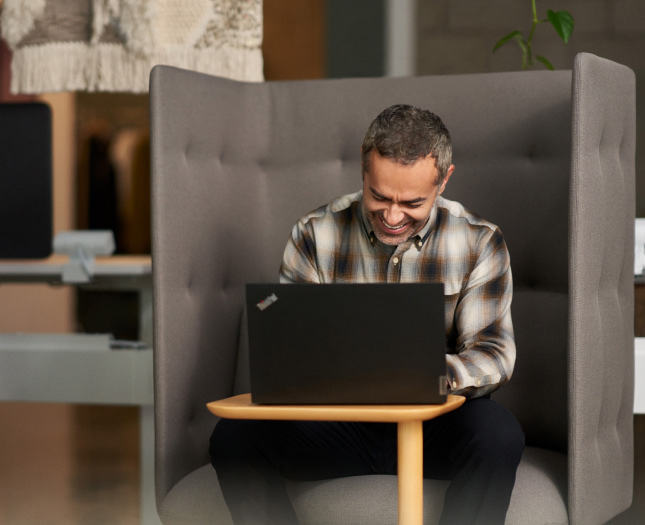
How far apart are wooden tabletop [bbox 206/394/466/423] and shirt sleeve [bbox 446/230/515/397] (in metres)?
0.25

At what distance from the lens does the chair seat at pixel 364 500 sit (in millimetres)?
1413

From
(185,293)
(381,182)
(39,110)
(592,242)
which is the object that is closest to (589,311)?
(592,242)

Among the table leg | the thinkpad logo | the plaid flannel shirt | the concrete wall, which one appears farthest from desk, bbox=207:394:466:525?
the concrete wall

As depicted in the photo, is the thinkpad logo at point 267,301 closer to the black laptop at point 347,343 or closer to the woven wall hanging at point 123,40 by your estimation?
the black laptop at point 347,343

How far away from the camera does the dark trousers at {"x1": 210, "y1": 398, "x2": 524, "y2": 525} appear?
1.36 m

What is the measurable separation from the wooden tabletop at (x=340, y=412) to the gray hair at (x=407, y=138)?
1.56ft

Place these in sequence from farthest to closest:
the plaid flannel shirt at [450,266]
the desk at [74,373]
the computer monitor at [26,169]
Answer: the computer monitor at [26,169]
the desk at [74,373]
the plaid flannel shirt at [450,266]

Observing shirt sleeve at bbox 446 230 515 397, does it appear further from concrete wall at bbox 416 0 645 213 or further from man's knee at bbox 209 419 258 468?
concrete wall at bbox 416 0 645 213

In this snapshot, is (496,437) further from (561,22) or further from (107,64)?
(107,64)

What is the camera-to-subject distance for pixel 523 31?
2926 millimetres

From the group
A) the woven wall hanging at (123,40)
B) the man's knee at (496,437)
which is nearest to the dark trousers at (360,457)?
the man's knee at (496,437)

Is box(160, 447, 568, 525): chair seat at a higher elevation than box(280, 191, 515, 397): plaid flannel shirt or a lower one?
lower

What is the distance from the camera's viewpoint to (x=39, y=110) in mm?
2053

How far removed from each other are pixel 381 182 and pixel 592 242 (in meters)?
0.36
